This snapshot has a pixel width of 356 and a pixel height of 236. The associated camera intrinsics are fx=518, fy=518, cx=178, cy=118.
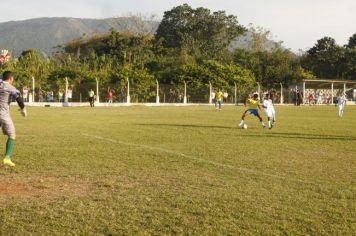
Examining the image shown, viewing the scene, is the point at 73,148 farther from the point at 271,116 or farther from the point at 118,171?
the point at 271,116

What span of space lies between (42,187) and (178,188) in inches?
84.0

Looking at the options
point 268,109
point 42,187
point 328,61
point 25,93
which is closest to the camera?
point 42,187

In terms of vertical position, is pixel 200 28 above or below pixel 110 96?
above

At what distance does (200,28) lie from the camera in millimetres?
86688

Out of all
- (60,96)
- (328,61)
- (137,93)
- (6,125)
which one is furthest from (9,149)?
(328,61)

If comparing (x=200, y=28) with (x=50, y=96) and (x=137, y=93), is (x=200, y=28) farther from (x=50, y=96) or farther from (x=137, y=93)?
(x=50, y=96)

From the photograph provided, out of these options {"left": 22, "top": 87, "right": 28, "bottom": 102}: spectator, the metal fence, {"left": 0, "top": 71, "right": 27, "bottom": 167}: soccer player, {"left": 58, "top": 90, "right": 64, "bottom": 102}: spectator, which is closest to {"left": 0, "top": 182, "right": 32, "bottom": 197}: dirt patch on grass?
{"left": 0, "top": 71, "right": 27, "bottom": 167}: soccer player

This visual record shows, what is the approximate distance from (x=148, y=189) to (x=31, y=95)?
143 feet

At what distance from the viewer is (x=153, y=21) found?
86312mm

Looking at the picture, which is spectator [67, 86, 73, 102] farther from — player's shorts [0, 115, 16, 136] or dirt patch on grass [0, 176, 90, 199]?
A: dirt patch on grass [0, 176, 90, 199]

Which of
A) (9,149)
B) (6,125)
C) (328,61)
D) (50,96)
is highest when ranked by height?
(328,61)

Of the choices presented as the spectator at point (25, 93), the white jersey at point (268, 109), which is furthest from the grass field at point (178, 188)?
the spectator at point (25, 93)

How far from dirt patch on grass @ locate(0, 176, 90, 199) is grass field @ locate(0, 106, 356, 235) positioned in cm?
2

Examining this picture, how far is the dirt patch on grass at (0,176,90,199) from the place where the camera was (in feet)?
24.9
